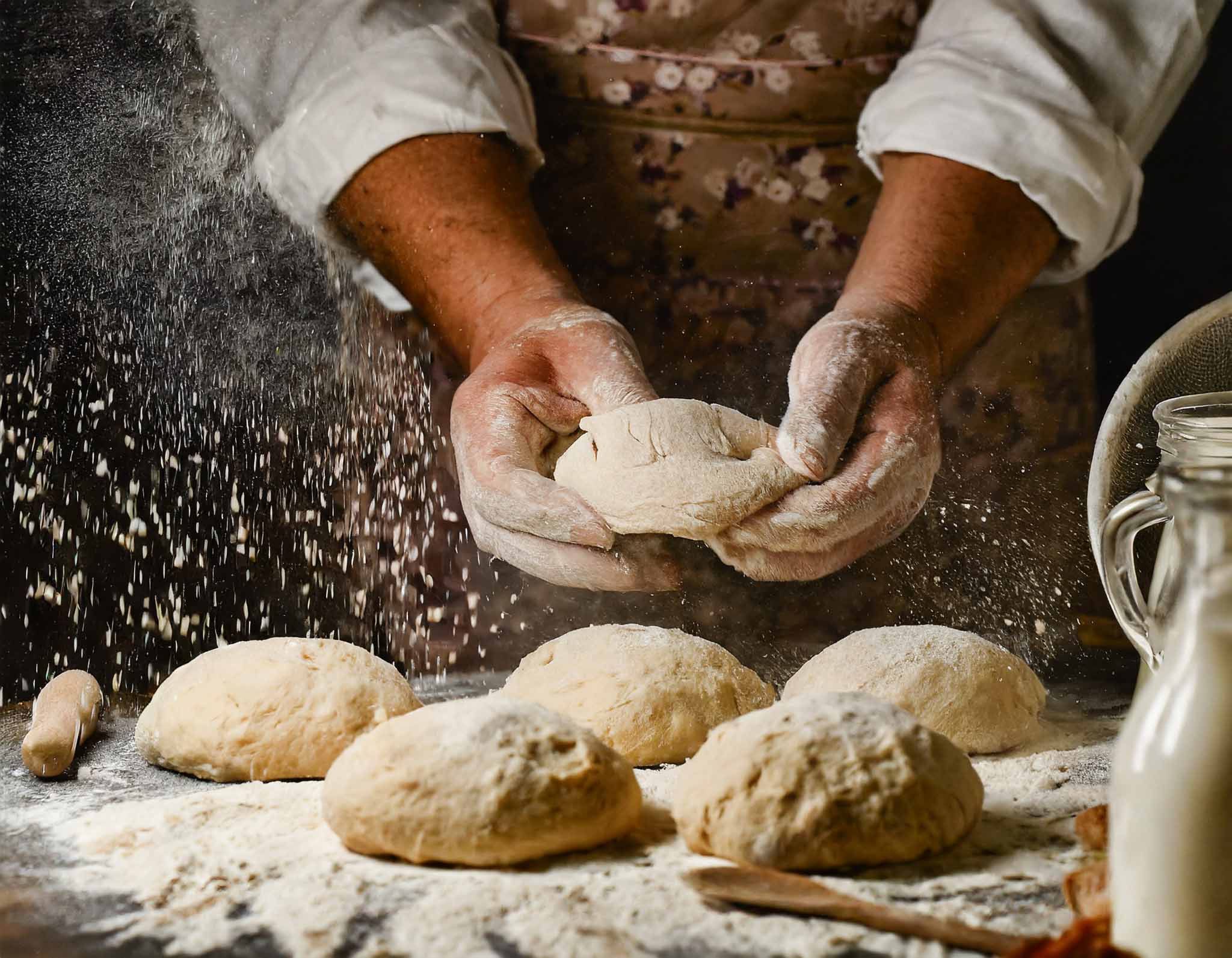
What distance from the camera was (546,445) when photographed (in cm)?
133

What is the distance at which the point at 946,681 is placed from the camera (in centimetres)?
109

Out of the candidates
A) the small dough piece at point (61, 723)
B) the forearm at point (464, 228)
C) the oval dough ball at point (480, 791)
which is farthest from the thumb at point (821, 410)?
the small dough piece at point (61, 723)

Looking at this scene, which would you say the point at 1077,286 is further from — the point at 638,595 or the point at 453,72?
the point at 453,72

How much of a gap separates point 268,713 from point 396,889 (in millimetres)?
329

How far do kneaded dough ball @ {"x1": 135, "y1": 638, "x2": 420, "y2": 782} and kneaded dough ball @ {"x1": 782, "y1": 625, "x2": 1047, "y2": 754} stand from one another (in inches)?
16.3

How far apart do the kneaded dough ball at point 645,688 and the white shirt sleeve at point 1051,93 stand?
73 centimetres

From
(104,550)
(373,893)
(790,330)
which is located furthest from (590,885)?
(104,550)

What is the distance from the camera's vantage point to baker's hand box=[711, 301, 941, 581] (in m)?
1.20

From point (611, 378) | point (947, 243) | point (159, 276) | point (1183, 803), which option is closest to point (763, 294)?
point (947, 243)

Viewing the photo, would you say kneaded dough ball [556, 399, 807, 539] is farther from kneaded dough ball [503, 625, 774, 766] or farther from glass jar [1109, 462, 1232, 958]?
glass jar [1109, 462, 1232, 958]

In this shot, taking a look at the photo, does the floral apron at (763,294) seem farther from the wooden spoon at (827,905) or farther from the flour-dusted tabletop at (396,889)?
the wooden spoon at (827,905)

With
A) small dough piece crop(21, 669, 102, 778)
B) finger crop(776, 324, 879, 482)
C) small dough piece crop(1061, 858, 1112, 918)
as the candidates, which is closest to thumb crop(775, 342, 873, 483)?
finger crop(776, 324, 879, 482)

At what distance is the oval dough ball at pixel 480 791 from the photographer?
0.79 metres

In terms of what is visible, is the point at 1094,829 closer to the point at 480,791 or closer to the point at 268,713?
the point at 480,791
